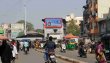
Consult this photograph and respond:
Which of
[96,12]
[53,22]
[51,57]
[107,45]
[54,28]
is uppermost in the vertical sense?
[96,12]

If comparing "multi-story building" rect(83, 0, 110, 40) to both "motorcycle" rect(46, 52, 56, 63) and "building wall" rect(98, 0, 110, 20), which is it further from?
"motorcycle" rect(46, 52, 56, 63)

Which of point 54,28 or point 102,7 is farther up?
point 102,7

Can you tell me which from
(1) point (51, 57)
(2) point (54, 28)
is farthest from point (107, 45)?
(2) point (54, 28)

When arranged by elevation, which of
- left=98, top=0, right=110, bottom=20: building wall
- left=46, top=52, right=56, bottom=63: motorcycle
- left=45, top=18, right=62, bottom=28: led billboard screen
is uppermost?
left=98, top=0, right=110, bottom=20: building wall

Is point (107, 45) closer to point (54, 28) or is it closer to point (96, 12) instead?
point (54, 28)

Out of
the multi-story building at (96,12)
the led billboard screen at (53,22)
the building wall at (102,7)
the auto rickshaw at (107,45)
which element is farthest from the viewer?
the led billboard screen at (53,22)

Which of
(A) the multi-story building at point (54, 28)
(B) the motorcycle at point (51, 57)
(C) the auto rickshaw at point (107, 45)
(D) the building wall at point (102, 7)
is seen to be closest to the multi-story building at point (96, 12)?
(D) the building wall at point (102, 7)

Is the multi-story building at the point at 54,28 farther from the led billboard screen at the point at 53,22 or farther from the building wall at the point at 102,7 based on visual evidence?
the building wall at the point at 102,7

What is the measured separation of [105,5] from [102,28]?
1069cm

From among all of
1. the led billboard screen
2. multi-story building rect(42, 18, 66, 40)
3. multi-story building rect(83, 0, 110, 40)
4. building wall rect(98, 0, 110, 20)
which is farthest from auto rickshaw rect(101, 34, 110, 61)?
the led billboard screen

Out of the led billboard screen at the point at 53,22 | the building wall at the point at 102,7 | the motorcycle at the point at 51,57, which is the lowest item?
the motorcycle at the point at 51,57

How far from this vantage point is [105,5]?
313 ft

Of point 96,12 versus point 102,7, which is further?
point 96,12

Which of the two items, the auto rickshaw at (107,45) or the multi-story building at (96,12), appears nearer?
the auto rickshaw at (107,45)
